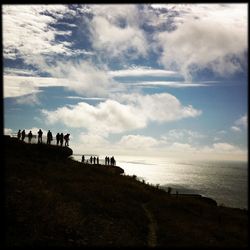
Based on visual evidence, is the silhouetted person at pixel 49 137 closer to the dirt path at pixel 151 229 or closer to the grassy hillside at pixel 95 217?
the grassy hillside at pixel 95 217

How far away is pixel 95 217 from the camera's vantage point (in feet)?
60.9

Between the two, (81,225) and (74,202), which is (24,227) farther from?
(74,202)

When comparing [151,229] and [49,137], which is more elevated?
[49,137]

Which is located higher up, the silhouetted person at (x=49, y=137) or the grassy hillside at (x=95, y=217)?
the silhouetted person at (x=49, y=137)

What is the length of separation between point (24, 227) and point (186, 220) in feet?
43.4

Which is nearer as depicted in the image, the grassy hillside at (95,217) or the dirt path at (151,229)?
the grassy hillside at (95,217)

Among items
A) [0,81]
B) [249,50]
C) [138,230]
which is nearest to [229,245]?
[138,230]

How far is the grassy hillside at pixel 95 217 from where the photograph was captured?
1427 cm

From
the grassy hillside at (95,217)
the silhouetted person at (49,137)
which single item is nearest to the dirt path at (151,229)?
the grassy hillside at (95,217)

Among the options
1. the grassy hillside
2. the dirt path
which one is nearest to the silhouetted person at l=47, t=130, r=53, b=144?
the grassy hillside

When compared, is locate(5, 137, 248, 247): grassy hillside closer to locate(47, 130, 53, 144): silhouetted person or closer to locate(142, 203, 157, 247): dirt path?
locate(142, 203, 157, 247): dirt path

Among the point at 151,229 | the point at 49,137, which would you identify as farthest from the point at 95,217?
the point at 49,137

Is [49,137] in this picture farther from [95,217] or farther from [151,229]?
[151,229]

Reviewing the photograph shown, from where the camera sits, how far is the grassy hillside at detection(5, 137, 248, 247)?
14.3 meters
